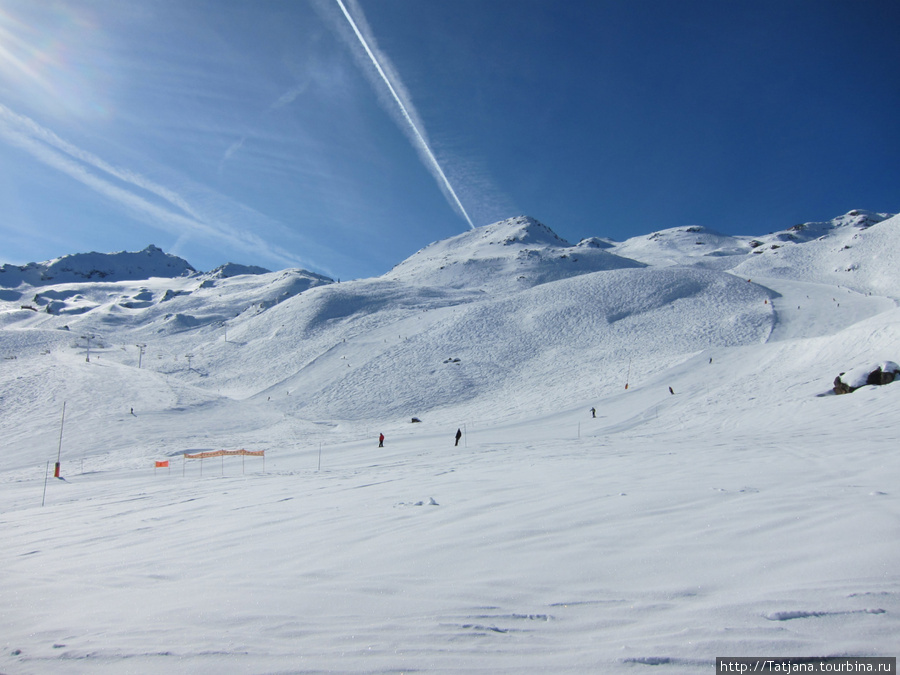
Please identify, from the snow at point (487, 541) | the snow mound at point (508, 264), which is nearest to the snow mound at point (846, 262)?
the snow mound at point (508, 264)

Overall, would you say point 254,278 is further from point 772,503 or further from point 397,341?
point 772,503

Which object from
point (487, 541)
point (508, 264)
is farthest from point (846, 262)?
point (487, 541)

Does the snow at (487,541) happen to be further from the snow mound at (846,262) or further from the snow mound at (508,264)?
the snow mound at (508,264)

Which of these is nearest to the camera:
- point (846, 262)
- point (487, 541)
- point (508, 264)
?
point (487, 541)

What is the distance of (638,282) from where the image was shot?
7788cm

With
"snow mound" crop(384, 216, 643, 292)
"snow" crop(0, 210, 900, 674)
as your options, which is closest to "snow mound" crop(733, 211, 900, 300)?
"snow mound" crop(384, 216, 643, 292)

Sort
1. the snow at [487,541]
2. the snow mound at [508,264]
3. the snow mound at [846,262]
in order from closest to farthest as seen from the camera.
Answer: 1. the snow at [487,541]
2. the snow mound at [846,262]
3. the snow mound at [508,264]

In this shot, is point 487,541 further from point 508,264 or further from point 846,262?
point 846,262

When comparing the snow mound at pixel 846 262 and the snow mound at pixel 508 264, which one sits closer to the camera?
the snow mound at pixel 846 262

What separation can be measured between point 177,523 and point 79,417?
127 ft

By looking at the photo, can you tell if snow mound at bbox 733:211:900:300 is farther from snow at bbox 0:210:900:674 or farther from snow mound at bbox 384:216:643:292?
snow at bbox 0:210:900:674

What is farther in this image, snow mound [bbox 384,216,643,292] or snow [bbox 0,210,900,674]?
snow mound [bbox 384,216,643,292]

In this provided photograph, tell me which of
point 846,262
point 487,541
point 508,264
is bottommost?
point 487,541

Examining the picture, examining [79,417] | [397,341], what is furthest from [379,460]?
[397,341]
